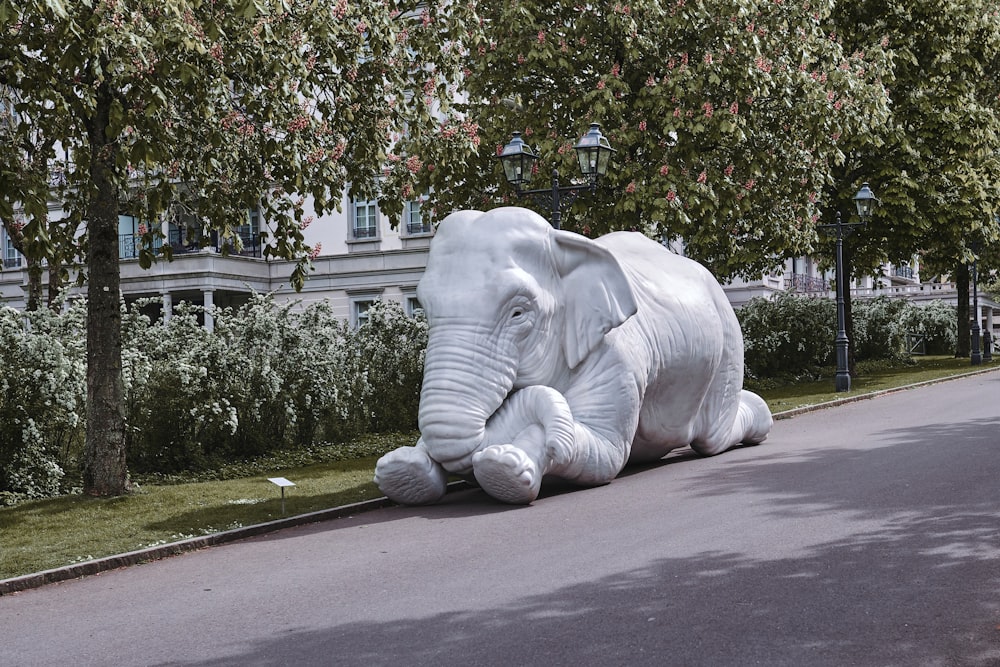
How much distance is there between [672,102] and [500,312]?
35.4ft

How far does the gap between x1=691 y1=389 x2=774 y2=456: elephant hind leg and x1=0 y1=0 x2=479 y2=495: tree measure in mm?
4575

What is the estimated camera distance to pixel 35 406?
1279 cm

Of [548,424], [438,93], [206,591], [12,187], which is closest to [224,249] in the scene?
[438,93]

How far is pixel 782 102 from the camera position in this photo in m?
20.4

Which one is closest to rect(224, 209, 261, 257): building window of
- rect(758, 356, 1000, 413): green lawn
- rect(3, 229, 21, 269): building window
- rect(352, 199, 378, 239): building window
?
rect(352, 199, 378, 239): building window

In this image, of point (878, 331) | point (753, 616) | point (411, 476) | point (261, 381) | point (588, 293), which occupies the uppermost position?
point (878, 331)

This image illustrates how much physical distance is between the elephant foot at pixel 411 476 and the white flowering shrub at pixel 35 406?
14.3 ft

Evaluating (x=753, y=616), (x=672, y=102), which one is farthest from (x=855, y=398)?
(x=753, y=616)

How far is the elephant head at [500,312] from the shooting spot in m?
9.73

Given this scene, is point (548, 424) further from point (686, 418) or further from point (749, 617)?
point (749, 617)

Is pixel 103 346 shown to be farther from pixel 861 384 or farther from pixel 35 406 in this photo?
pixel 861 384

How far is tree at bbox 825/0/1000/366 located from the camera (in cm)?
2775

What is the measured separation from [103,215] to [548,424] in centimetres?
541

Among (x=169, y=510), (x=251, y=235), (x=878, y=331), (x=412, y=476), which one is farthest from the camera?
(x=251, y=235)
